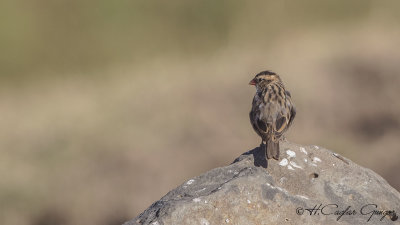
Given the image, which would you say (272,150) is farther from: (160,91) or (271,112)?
(160,91)

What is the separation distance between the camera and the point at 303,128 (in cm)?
1476

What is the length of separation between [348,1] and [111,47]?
13.7 ft

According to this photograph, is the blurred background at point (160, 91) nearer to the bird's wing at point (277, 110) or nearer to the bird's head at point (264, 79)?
the bird's head at point (264, 79)

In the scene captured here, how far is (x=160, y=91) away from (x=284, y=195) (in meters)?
8.08

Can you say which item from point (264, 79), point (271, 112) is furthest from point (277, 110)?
point (264, 79)

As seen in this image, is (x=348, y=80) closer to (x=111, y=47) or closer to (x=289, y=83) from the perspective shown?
(x=289, y=83)

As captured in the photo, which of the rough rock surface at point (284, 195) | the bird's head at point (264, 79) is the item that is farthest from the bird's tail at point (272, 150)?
the bird's head at point (264, 79)

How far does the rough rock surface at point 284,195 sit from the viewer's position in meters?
6.95

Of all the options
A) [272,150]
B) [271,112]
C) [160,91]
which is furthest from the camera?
[160,91]

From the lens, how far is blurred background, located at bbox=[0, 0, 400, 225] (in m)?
13.9

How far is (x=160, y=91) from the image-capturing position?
15062mm

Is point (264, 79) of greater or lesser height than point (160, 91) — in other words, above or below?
above

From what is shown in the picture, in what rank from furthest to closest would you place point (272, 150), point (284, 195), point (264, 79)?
point (264, 79) < point (272, 150) < point (284, 195)

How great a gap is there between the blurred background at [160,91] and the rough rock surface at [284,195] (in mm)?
5884
